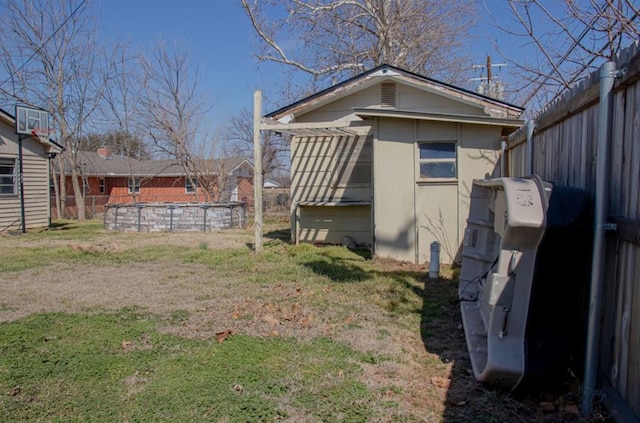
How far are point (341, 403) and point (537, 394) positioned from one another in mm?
1233

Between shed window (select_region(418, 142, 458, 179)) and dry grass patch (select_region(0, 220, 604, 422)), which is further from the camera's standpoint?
shed window (select_region(418, 142, 458, 179))

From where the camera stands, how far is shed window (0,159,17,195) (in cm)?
1501

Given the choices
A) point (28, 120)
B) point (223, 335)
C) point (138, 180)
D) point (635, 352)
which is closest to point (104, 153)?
point (138, 180)

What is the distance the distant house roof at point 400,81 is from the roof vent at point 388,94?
223 millimetres

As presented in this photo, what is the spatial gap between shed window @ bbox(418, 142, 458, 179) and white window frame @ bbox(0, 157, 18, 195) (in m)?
13.5

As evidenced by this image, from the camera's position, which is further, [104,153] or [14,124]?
[104,153]

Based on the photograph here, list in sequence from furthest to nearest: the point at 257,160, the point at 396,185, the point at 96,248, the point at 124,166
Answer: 1. the point at 124,166
2. the point at 96,248
3. the point at 257,160
4. the point at 396,185

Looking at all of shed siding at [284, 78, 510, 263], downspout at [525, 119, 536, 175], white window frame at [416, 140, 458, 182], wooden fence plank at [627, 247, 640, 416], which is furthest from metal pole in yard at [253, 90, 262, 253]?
wooden fence plank at [627, 247, 640, 416]

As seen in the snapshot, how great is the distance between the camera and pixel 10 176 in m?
15.2

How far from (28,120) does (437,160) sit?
13452 mm

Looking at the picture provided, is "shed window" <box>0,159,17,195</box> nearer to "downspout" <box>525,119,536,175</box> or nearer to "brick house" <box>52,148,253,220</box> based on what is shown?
"brick house" <box>52,148,253,220</box>

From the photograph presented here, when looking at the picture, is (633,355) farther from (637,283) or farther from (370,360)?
(370,360)

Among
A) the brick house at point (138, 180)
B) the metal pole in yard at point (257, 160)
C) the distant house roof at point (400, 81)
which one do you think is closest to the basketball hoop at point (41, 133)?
the distant house roof at point (400, 81)

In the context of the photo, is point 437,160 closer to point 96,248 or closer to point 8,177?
point 96,248
